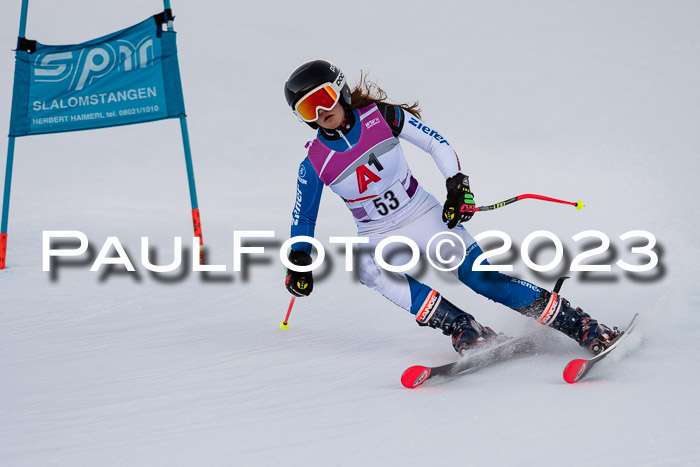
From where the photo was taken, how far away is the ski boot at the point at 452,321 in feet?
10.3

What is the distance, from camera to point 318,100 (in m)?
3.15

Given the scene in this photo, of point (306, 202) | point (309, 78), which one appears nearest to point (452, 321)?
point (306, 202)

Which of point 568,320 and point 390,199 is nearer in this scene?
point 568,320

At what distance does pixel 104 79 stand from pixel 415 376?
4934 millimetres

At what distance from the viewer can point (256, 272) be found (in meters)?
6.22

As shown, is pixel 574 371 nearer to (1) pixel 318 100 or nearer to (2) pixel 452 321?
(2) pixel 452 321

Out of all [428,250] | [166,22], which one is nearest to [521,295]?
[428,250]

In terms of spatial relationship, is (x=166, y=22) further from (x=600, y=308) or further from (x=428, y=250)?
(x=600, y=308)

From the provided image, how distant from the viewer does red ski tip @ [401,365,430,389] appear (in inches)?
106

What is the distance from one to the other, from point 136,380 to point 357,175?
1.44 metres

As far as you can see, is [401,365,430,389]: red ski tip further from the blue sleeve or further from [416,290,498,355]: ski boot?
the blue sleeve

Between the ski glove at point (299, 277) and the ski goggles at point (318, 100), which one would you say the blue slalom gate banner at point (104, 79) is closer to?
the ski glove at point (299, 277)

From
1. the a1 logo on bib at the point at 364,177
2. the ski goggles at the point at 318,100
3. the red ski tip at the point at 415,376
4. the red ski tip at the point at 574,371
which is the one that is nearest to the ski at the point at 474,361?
the red ski tip at the point at 415,376

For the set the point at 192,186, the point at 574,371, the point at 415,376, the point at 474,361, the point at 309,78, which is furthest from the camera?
the point at 192,186
